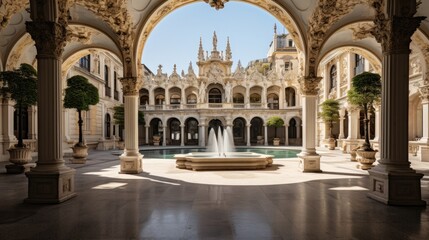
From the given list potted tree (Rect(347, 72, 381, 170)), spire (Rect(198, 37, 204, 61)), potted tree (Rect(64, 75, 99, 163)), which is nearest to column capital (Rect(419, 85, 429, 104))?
potted tree (Rect(347, 72, 381, 170))

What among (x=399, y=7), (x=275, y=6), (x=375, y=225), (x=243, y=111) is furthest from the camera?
(x=243, y=111)

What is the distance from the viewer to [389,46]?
714 centimetres

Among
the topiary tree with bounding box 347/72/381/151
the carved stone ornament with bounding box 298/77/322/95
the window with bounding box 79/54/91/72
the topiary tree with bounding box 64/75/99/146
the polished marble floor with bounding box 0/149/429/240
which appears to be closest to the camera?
the polished marble floor with bounding box 0/149/429/240

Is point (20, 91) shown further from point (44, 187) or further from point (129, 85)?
point (44, 187)

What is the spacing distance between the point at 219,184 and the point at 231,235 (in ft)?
15.4

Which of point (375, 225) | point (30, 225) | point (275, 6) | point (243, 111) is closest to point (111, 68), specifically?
point (243, 111)

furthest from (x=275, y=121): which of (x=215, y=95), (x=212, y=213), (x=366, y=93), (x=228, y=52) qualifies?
(x=212, y=213)

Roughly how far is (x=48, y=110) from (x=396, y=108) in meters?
8.93

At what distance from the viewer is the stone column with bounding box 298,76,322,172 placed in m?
12.5

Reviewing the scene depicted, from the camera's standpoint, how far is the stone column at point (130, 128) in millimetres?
12227

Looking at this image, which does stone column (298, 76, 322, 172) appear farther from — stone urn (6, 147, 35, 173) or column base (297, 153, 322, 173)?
stone urn (6, 147, 35, 173)

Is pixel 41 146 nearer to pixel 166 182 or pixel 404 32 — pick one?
pixel 166 182

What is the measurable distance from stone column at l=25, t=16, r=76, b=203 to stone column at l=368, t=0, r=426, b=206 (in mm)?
8268

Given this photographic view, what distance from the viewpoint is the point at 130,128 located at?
12.6 meters
